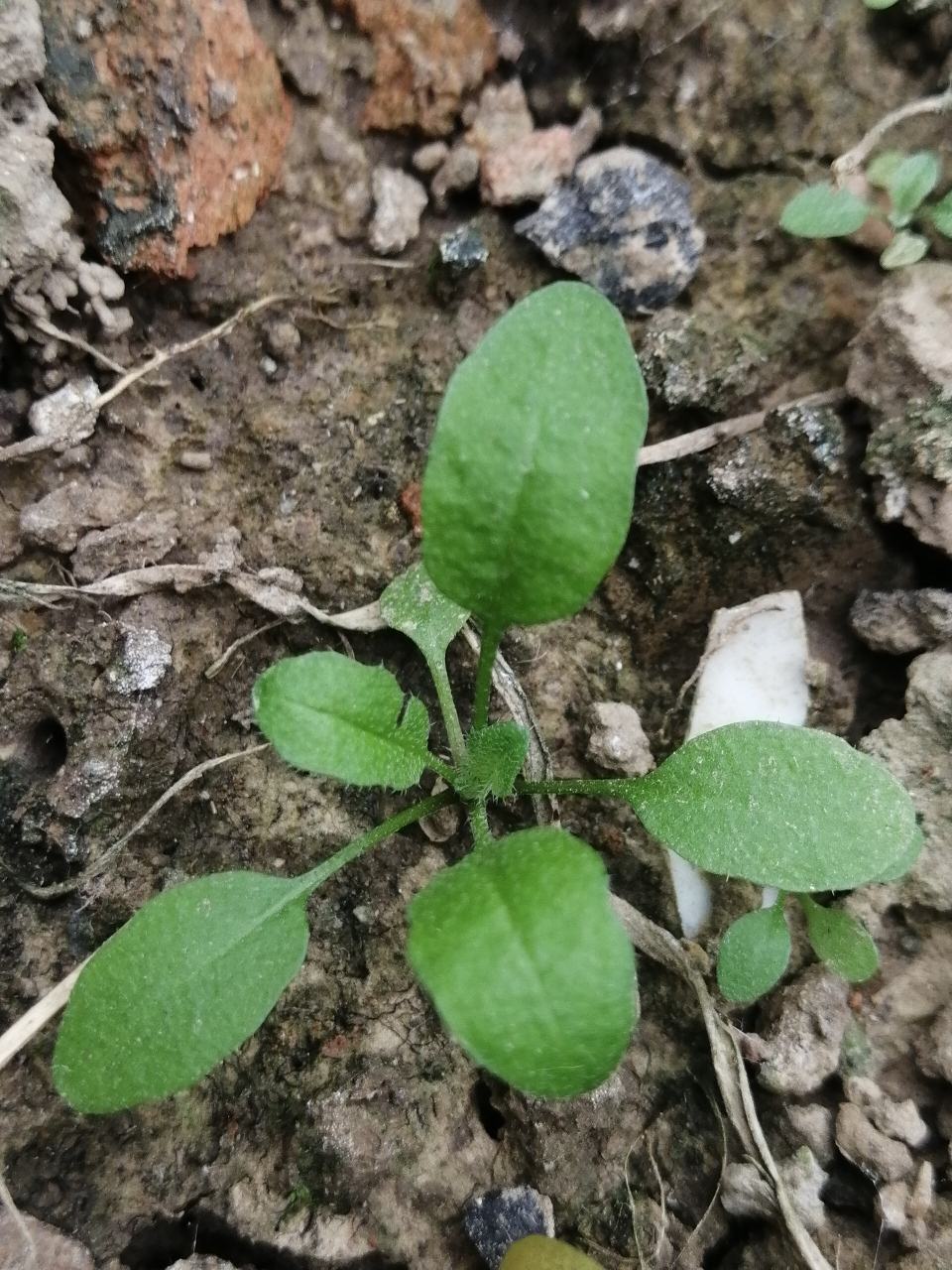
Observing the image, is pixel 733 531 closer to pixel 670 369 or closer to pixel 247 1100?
pixel 670 369

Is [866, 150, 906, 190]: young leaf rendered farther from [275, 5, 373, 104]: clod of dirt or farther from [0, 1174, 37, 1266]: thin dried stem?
[0, 1174, 37, 1266]: thin dried stem

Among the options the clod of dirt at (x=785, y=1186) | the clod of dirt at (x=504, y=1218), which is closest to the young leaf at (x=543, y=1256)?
the clod of dirt at (x=504, y=1218)

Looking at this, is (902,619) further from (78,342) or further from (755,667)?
(78,342)

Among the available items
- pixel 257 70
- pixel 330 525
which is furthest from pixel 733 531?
pixel 257 70

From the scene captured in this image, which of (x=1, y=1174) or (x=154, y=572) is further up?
(x=154, y=572)

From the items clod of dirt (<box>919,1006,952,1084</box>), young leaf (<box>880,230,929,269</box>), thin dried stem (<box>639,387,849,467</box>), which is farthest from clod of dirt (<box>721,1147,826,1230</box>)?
young leaf (<box>880,230,929,269</box>)

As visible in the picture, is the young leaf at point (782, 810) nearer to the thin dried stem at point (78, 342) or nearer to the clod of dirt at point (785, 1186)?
the clod of dirt at point (785, 1186)
